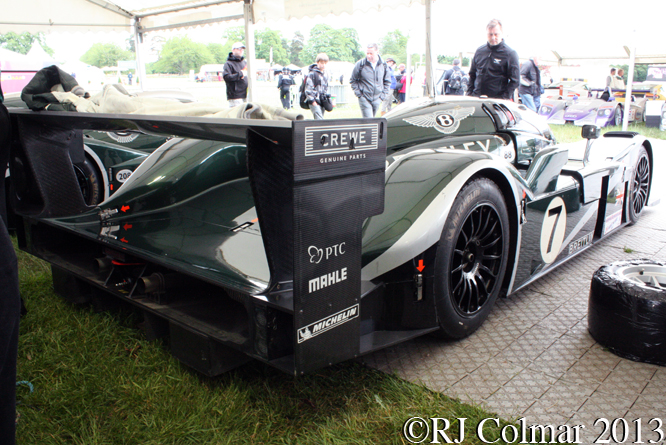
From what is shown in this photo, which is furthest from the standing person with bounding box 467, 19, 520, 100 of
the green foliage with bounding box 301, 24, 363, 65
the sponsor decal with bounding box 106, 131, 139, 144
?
the green foliage with bounding box 301, 24, 363, 65

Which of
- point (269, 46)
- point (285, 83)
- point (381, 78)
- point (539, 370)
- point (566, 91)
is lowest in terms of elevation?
point (539, 370)

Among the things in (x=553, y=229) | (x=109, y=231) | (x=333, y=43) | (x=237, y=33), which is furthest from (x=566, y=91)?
(x=333, y=43)

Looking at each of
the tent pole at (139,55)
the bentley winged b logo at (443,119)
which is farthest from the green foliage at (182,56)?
the bentley winged b logo at (443,119)

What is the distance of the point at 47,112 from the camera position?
2.33m

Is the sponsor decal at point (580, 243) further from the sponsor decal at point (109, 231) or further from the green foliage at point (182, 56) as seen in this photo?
the green foliage at point (182, 56)

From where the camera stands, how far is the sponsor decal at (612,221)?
12.6 feet

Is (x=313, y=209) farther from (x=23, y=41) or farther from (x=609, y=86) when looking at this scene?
(x=23, y=41)

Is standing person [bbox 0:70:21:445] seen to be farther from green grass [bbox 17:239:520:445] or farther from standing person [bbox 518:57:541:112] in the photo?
standing person [bbox 518:57:541:112]

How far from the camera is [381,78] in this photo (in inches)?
360

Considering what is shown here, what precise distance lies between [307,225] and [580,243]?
266 centimetres

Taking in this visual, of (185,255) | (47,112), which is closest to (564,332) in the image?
(185,255)

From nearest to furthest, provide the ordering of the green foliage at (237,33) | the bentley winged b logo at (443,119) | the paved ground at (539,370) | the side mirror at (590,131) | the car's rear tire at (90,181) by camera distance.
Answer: the paved ground at (539,370)
the bentley winged b logo at (443,119)
the side mirror at (590,131)
the car's rear tire at (90,181)
the green foliage at (237,33)

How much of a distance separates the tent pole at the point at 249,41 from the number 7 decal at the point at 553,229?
7.07 m

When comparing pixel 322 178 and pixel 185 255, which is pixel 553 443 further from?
pixel 185 255
